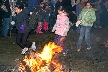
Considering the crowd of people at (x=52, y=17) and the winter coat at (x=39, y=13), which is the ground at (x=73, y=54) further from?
the winter coat at (x=39, y=13)

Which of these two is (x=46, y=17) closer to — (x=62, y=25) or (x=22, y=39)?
(x=62, y=25)

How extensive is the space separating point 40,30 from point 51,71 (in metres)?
6.87

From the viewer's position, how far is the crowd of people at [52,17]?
10.6m

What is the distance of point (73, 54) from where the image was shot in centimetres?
1116

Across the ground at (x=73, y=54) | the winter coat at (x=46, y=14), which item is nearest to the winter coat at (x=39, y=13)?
the winter coat at (x=46, y=14)

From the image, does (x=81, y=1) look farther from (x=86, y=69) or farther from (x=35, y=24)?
(x=86, y=69)

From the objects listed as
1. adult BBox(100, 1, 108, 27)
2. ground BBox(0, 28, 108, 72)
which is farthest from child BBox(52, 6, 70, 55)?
adult BBox(100, 1, 108, 27)

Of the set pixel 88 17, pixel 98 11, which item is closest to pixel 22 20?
pixel 88 17

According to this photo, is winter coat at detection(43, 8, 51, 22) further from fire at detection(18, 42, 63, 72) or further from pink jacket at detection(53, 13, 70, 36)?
fire at detection(18, 42, 63, 72)

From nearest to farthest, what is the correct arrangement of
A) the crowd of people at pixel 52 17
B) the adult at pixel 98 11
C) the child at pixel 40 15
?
1. the crowd of people at pixel 52 17
2. the child at pixel 40 15
3. the adult at pixel 98 11

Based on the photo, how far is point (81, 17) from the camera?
11.1 meters

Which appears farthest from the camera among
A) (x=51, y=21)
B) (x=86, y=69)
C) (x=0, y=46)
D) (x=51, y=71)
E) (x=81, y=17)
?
(x=51, y=21)

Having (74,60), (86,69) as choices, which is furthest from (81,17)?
(86,69)

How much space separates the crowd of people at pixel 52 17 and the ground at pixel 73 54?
18.1 inches
